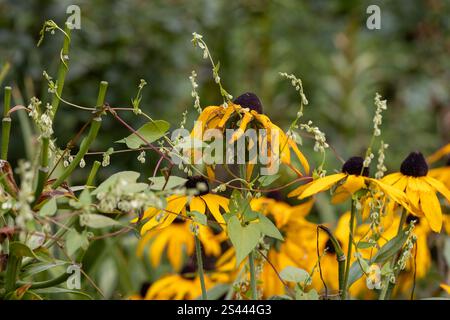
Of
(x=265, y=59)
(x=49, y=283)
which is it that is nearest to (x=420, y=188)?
(x=49, y=283)

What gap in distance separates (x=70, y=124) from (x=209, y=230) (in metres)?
1.19

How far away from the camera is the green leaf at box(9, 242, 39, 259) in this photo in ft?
2.70

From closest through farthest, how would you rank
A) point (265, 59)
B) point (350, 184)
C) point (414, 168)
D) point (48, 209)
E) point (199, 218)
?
point (48, 209), point (199, 218), point (350, 184), point (414, 168), point (265, 59)

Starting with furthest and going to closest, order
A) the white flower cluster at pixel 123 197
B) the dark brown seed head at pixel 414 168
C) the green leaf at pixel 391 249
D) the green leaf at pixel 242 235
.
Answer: the dark brown seed head at pixel 414 168
the green leaf at pixel 391 249
the green leaf at pixel 242 235
the white flower cluster at pixel 123 197

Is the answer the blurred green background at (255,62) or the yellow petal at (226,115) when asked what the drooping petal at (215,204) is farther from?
the blurred green background at (255,62)

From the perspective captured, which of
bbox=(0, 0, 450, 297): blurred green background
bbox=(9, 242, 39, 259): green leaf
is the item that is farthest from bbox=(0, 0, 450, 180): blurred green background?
bbox=(9, 242, 39, 259): green leaf

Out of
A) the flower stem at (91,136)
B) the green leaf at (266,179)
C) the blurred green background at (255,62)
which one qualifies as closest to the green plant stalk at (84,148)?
the flower stem at (91,136)

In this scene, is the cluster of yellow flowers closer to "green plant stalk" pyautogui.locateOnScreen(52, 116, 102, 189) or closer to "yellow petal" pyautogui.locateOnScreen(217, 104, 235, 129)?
"yellow petal" pyautogui.locateOnScreen(217, 104, 235, 129)

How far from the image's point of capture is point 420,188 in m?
1.04

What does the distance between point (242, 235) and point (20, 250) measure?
0.25 meters

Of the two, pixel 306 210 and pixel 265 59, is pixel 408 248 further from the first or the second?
pixel 265 59

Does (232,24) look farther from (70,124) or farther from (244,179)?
(244,179)

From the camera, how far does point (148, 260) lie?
2.16 m

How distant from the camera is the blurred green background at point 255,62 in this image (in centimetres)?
272
